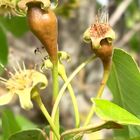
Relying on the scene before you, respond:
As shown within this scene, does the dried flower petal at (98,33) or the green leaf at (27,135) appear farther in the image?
the green leaf at (27,135)

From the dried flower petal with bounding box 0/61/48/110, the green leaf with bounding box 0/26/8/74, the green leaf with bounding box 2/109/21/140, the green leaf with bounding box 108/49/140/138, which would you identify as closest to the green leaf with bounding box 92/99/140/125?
the dried flower petal with bounding box 0/61/48/110

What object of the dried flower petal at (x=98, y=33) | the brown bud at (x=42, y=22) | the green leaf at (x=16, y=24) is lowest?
the dried flower petal at (x=98, y=33)

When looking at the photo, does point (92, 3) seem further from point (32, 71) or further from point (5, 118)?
point (32, 71)

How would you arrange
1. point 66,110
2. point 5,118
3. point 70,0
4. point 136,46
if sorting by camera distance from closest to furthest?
point 5,118, point 70,0, point 66,110, point 136,46

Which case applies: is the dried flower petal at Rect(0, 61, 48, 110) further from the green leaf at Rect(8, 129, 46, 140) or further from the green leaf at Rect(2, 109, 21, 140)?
the green leaf at Rect(2, 109, 21, 140)

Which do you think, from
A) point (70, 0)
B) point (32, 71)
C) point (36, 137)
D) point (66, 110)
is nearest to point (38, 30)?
point (32, 71)

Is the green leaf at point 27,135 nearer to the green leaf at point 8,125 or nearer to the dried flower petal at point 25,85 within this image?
the dried flower petal at point 25,85

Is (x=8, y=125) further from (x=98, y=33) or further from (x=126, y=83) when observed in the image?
(x=98, y=33)

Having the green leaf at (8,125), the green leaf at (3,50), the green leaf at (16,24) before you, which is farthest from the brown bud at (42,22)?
the green leaf at (16,24)
